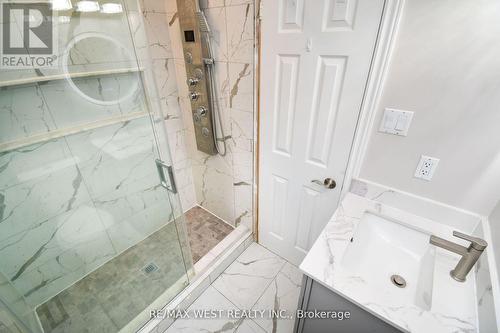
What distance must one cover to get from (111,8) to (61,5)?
0.75 ft

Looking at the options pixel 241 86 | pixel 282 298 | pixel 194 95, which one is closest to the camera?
pixel 241 86

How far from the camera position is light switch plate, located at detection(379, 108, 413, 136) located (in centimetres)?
97

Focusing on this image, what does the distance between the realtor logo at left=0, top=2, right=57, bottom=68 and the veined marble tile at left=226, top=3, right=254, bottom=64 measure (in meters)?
0.91

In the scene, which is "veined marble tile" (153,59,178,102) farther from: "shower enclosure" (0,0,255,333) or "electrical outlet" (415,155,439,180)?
"electrical outlet" (415,155,439,180)

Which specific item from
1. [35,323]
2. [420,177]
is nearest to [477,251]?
[420,177]

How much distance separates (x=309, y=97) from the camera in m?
1.17

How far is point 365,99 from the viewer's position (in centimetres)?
101

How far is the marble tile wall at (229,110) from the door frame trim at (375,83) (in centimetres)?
65

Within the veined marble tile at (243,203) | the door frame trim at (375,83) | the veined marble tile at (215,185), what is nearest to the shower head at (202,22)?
the veined marble tile at (215,185)

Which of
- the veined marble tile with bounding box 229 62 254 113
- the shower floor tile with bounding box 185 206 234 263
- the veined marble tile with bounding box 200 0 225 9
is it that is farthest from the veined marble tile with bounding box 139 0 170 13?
the shower floor tile with bounding box 185 206 234 263

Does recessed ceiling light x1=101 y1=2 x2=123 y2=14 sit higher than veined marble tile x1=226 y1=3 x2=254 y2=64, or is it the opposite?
recessed ceiling light x1=101 y1=2 x2=123 y2=14

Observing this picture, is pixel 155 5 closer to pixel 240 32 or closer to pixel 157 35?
pixel 157 35

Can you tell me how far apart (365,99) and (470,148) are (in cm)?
44

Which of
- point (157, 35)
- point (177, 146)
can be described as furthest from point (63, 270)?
point (157, 35)
